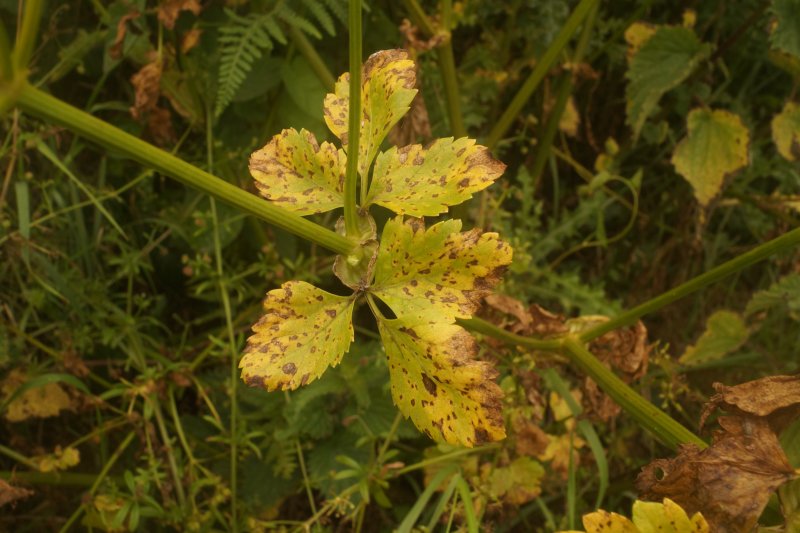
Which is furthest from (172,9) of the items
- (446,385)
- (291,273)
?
(446,385)

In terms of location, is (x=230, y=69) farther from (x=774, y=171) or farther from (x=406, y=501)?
(x=774, y=171)

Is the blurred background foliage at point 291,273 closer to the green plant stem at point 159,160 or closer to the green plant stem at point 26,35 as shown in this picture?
the green plant stem at point 159,160

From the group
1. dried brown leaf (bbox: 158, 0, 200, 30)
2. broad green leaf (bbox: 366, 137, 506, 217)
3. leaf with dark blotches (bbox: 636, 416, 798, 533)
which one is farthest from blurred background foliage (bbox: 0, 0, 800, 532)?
broad green leaf (bbox: 366, 137, 506, 217)

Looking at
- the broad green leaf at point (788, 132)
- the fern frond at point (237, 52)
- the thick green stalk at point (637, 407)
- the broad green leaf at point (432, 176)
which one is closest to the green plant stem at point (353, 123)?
the broad green leaf at point (432, 176)

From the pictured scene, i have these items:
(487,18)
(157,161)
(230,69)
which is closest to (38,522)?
(230,69)

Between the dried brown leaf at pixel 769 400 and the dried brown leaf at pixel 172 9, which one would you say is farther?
the dried brown leaf at pixel 172 9

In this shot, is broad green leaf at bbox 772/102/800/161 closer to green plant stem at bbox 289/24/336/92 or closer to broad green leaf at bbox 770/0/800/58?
broad green leaf at bbox 770/0/800/58
